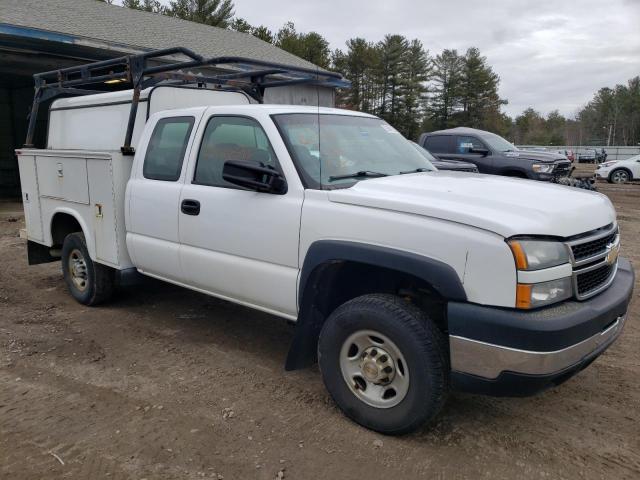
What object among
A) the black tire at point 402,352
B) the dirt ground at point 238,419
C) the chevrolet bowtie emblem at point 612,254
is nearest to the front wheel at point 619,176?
the dirt ground at point 238,419

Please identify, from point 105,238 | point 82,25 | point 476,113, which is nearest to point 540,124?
point 476,113

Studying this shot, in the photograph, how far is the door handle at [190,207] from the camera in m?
4.10

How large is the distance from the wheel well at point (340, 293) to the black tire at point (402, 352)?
162mm

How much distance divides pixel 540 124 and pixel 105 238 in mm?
112942

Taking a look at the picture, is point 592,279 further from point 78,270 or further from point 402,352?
point 78,270

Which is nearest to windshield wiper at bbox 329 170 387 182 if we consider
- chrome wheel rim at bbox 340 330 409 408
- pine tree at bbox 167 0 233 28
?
chrome wheel rim at bbox 340 330 409 408

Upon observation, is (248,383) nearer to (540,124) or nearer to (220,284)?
(220,284)

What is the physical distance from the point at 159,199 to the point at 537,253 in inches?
116

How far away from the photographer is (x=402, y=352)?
9.82 ft

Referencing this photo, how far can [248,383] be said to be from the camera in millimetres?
3939

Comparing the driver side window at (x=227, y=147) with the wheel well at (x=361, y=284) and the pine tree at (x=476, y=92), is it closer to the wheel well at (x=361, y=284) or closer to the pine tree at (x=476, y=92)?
the wheel well at (x=361, y=284)

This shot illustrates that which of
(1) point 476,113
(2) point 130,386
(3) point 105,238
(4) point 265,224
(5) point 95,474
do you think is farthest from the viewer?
(1) point 476,113

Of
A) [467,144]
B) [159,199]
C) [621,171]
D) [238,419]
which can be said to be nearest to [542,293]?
[238,419]

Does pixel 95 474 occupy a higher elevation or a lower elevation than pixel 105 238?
lower
